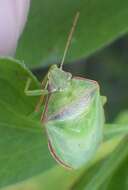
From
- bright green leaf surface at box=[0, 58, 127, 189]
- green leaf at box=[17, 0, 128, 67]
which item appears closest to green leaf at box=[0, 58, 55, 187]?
bright green leaf surface at box=[0, 58, 127, 189]

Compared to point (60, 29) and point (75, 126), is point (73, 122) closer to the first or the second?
point (75, 126)

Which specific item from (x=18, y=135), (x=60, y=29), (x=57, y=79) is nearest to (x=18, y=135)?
(x=18, y=135)

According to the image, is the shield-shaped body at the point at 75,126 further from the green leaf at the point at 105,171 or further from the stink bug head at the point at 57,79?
the green leaf at the point at 105,171

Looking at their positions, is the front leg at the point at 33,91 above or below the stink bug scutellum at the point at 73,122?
above

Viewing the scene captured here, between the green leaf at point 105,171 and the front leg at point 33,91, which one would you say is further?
the green leaf at point 105,171

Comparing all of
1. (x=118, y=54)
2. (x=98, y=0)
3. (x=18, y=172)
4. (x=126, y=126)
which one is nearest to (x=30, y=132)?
(x=18, y=172)

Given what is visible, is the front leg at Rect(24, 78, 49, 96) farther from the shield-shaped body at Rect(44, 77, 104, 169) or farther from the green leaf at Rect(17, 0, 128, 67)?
the green leaf at Rect(17, 0, 128, 67)

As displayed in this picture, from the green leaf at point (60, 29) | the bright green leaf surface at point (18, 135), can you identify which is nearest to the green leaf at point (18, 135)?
the bright green leaf surface at point (18, 135)
